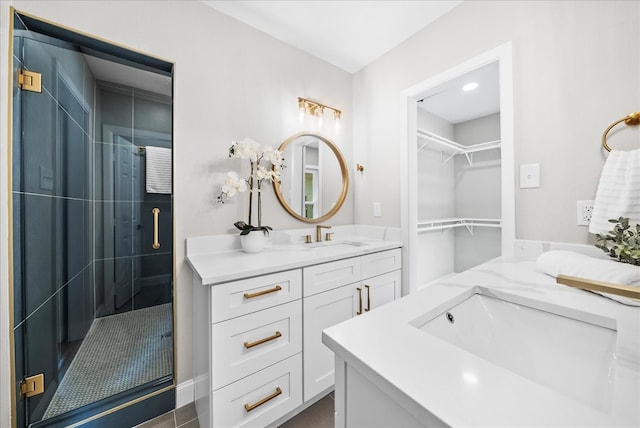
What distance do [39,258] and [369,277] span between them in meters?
1.80

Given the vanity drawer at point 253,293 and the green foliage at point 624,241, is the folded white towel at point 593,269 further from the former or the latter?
the vanity drawer at point 253,293

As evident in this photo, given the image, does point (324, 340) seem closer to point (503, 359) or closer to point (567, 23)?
point (503, 359)

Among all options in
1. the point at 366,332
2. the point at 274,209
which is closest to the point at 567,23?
the point at 366,332

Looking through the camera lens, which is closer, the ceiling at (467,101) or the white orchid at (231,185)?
the white orchid at (231,185)

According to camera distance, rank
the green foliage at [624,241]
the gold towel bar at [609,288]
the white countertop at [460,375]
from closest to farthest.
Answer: the white countertop at [460,375]
the gold towel bar at [609,288]
the green foliage at [624,241]

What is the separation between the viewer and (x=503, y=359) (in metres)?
0.63

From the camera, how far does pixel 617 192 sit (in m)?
1.06

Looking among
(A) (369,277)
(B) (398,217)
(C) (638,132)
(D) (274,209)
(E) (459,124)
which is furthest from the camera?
(E) (459,124)

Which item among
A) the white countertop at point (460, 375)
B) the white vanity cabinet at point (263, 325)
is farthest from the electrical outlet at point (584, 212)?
the white vanity cabinet at point (263, 325)

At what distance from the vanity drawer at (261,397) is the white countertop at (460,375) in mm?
885

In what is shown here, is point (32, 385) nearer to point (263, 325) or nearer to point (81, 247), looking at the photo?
point (81, 247)

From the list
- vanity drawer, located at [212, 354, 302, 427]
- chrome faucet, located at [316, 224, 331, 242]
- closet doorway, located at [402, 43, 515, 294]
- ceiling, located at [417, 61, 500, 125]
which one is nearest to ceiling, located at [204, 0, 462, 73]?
ceiling, located at [417, 61, 500, 125]

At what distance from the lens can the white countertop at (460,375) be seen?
0.31m

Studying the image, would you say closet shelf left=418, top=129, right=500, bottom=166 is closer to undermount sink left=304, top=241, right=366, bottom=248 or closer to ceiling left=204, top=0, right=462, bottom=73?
ceiling left=204, top=0, right=462, bottom=73
